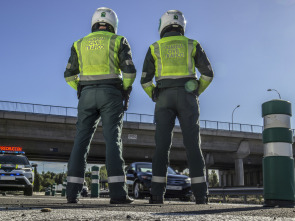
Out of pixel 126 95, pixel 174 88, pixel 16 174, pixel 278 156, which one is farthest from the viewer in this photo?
pixel 16 174

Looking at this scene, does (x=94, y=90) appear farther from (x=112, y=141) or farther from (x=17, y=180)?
(x=17, y=180)

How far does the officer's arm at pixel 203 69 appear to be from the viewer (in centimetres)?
656

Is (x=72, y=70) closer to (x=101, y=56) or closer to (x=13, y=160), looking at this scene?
(x=101, y=56)

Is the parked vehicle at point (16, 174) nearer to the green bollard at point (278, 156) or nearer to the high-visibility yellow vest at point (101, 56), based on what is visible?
the high-visibility yellow vest at point (101, 56)

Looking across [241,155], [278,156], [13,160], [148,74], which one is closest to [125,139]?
[241,155]

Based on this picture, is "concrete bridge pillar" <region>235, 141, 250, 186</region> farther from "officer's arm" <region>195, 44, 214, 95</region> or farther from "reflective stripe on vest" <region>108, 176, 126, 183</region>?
"reflective stripe on vest" <region>108, 176, 126, 183</region>

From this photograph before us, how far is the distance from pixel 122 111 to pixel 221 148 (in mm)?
39563

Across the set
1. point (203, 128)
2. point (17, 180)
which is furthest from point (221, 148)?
point (17, 180)

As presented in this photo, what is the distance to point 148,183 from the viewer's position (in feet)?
46.3

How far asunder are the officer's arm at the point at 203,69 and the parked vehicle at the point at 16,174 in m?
9.98

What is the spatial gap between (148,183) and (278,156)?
9593 millimetres

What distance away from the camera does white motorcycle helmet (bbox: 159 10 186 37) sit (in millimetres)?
6711

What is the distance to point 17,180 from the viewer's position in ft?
48.2

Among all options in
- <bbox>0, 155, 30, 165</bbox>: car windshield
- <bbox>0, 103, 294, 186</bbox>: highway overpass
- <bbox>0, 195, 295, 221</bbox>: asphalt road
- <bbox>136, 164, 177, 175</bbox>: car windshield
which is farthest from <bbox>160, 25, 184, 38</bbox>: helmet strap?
<bbox>0, 103, 294, 186</bbox>: highway overpass
